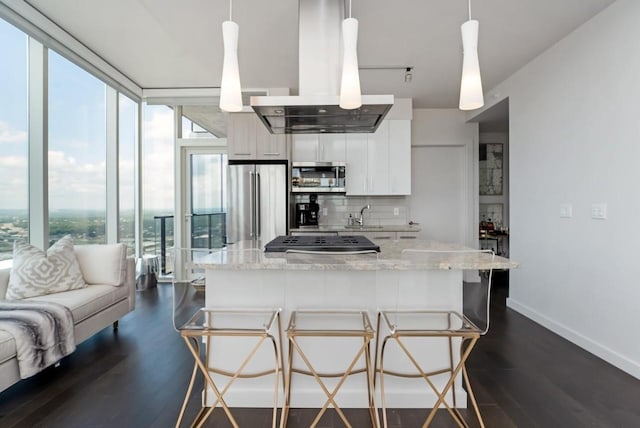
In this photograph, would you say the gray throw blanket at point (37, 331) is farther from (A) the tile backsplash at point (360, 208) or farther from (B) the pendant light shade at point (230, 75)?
(A) the tile backsplash at point (360, 208)

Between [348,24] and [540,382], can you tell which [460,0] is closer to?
[348,24]

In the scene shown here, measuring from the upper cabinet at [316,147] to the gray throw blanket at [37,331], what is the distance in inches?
122

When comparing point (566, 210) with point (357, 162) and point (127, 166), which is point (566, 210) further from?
point (127, 166)

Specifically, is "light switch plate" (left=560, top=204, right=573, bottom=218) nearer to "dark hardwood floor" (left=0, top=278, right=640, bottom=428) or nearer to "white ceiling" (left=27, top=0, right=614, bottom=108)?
"dark hardwood floor" (left=0, top=278, right=640, bottom=428)

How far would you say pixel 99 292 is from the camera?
290 cm

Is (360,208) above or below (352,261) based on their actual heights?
above

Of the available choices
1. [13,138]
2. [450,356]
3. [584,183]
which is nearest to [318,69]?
[450,356]

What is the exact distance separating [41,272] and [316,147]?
3229 millimetres

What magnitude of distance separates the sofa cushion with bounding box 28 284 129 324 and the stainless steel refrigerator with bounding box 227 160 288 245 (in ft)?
4.69

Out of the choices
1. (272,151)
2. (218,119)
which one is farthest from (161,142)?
(272,151)

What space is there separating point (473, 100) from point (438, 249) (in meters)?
0.94

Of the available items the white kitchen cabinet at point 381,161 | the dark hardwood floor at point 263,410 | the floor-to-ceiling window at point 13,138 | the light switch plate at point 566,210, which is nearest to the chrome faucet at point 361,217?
the white kitchen cabinet at point 381,161

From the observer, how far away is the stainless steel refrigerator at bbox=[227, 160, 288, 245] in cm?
421

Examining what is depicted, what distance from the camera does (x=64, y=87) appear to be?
11.9 feet
